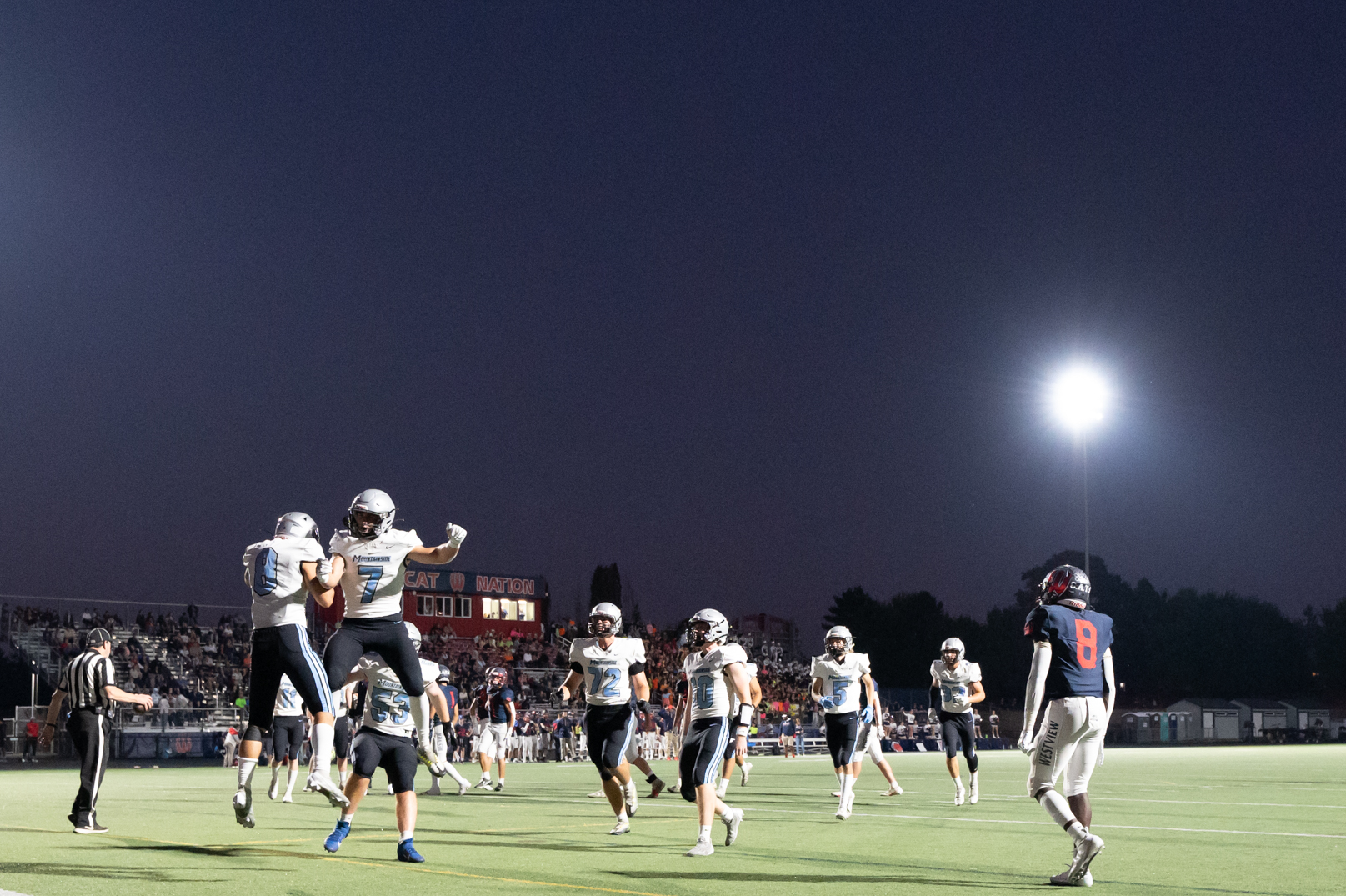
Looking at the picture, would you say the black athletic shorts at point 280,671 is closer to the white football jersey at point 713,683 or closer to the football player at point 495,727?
the white football jersey at point 713,683

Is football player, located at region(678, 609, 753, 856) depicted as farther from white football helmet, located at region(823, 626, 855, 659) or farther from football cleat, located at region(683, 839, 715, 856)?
white football helmet, located at region(823, 626, 855, 659)

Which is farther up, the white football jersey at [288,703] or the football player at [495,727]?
the white football jersey at [288,703]

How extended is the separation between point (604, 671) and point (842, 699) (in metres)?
4.48

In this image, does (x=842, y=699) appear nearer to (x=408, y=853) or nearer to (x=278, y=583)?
(x=408, y=853)

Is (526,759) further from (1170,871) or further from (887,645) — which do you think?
(887,645)

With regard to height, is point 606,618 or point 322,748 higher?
point 606,618

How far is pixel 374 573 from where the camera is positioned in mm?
10586

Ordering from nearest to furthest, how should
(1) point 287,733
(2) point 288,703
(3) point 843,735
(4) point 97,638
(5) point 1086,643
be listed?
(5) point 1086,643, (4) point 97,638, (3) point 843,735, (1) point 287,733, (2) point 288,703

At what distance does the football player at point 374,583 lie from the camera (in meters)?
10.5

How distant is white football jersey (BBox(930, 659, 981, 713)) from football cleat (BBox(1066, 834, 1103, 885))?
10170 millimetres

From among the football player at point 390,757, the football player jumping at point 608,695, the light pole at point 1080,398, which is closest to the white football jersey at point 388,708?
the football player at point 390,757

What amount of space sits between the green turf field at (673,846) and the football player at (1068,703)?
0.70 m

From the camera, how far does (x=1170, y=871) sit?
35.4 feet

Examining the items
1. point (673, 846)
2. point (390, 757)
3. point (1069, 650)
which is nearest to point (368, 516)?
point (390, 757)
